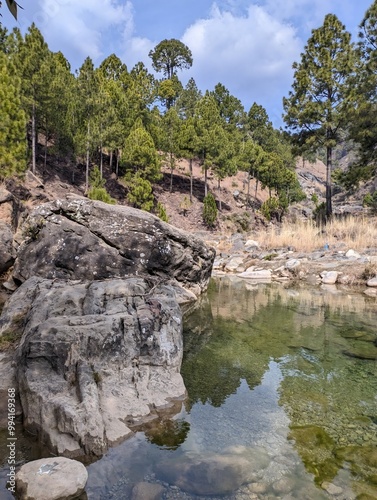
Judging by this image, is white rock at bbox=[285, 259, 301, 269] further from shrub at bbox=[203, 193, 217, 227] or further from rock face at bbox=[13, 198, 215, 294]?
shrub at bbox=[203, 193, 217, 227]

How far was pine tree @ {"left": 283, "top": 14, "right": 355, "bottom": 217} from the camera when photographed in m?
20.1

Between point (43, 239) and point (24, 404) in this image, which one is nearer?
point (24, 404)

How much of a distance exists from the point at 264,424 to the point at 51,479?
78.9 inches

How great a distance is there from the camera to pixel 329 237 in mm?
15508

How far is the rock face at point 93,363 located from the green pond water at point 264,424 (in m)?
0.25

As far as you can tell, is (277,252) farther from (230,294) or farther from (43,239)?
(43,239)

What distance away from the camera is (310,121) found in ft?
68.5

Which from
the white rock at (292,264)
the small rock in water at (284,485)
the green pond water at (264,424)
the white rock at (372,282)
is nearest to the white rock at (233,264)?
the white rock at (292,264)

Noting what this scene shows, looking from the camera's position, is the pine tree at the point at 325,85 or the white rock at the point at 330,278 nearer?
the white rock at the point at 330,278

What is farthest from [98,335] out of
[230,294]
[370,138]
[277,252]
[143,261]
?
[370,138]

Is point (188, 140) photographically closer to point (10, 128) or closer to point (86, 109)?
point (86, 109)

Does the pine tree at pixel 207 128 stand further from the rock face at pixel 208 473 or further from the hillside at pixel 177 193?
the rock face at pixel 208 473

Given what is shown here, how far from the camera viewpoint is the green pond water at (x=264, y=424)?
8.64 ft

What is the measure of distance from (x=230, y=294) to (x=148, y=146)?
1870 cm
